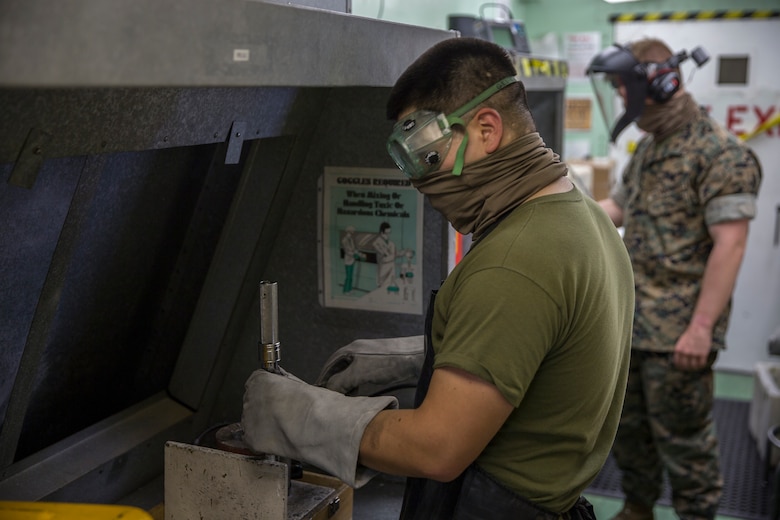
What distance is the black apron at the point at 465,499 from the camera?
1336 mm

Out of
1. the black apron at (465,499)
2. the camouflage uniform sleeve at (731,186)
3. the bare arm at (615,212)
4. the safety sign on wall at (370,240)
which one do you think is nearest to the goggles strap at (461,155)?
the black apron at (465,499)

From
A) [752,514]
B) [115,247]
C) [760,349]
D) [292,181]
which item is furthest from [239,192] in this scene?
[760,349]

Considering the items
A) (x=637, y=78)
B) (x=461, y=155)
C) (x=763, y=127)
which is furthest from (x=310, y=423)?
(x=763, y=127)

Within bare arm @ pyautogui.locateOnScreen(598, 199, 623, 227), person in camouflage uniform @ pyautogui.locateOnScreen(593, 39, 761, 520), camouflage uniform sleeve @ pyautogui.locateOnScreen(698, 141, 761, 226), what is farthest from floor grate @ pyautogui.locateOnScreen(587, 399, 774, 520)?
camouflage uniform sleeve @ pyautogui.locateOnScreen(698, 141, 761, 226)

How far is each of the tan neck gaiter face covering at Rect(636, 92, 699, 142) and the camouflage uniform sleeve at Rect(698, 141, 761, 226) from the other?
204mm

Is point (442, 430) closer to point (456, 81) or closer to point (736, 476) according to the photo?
point (456, 81)

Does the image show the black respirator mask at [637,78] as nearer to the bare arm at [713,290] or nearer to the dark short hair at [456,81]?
the bare arm at [713,290]

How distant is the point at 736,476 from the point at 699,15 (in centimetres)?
274

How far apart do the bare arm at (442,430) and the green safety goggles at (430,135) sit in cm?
34

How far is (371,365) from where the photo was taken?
5.18 ft

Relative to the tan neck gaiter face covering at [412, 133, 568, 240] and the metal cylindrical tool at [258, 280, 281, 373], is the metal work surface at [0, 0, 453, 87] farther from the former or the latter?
the metal cylindrical tool at [258, 280, 281, 373]

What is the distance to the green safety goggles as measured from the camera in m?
1.32

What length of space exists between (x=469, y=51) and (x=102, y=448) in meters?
1.10

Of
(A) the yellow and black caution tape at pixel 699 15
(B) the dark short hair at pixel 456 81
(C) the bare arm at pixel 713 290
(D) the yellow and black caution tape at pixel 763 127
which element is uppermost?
(A) the yellow and black caution tape at pixel 699 15
